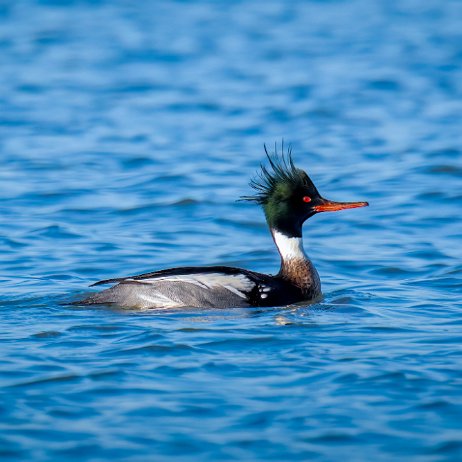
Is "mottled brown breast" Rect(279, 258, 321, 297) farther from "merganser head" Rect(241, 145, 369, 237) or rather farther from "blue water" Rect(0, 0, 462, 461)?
"merganser head" Rect(241, 145, 369, 237)

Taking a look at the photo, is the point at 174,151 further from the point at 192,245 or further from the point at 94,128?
the point at 192,245

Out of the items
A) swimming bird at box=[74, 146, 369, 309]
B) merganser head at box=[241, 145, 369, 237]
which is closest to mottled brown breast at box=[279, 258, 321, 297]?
swimming bird at box=[74, 146, 369, 309]

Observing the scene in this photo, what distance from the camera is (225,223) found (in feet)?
50.0

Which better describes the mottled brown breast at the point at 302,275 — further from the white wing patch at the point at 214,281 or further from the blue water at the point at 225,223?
the white wing patch at the point at 214,281

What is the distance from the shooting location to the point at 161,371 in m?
8.88

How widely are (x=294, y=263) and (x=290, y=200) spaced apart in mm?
611

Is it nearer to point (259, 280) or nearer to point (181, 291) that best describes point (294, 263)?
point (259, 280)

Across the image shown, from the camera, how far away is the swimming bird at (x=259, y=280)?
11000mm

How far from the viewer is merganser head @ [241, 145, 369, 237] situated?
38.9 ft

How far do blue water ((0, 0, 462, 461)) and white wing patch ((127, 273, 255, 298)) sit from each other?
24 centimetres

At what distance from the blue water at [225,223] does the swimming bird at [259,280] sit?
8.4 inches

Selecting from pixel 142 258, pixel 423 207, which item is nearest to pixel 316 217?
pixel 423 207

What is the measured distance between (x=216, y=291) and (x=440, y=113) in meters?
11.6

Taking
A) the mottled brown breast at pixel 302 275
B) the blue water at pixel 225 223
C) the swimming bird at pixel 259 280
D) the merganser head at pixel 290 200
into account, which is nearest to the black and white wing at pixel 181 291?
the swimming bird at pixel 259 280
